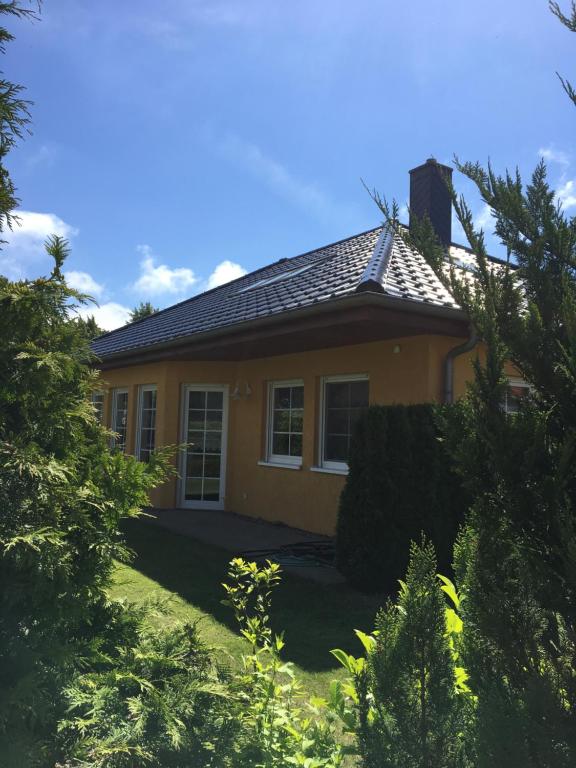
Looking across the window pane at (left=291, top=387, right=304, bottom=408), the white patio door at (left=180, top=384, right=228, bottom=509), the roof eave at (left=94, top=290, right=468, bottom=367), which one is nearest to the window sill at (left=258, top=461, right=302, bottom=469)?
the window pane at (left=291, top=387, right=304, bottom=408)

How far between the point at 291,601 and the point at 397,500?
1474 millimetres

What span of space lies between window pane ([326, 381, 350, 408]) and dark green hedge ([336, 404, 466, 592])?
2.90 m

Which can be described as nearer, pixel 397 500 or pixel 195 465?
pixel 397 500

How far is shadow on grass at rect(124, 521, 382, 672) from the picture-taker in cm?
455

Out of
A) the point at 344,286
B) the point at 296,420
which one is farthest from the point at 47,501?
the point at 296,420

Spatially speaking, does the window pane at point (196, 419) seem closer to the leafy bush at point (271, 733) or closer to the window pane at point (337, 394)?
the window pane at point (337, 394)

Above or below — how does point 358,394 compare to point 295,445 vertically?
above

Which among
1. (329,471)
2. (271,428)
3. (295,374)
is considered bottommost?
(329,471)

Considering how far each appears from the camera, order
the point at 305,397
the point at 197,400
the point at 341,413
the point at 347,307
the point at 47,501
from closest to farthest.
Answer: the point at 47,501 → the point at 347,307 → the point at 341,413 → the point at 305,397 → the point at 197,400

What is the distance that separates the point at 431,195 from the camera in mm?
12398

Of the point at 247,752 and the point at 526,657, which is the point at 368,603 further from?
the point at 526,657

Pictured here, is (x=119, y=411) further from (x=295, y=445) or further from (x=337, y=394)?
(x=337, y=394)

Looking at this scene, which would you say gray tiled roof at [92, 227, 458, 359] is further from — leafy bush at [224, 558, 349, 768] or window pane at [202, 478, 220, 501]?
leafy bush at [224, 558, 349, 768]

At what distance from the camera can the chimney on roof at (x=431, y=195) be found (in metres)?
12.3
